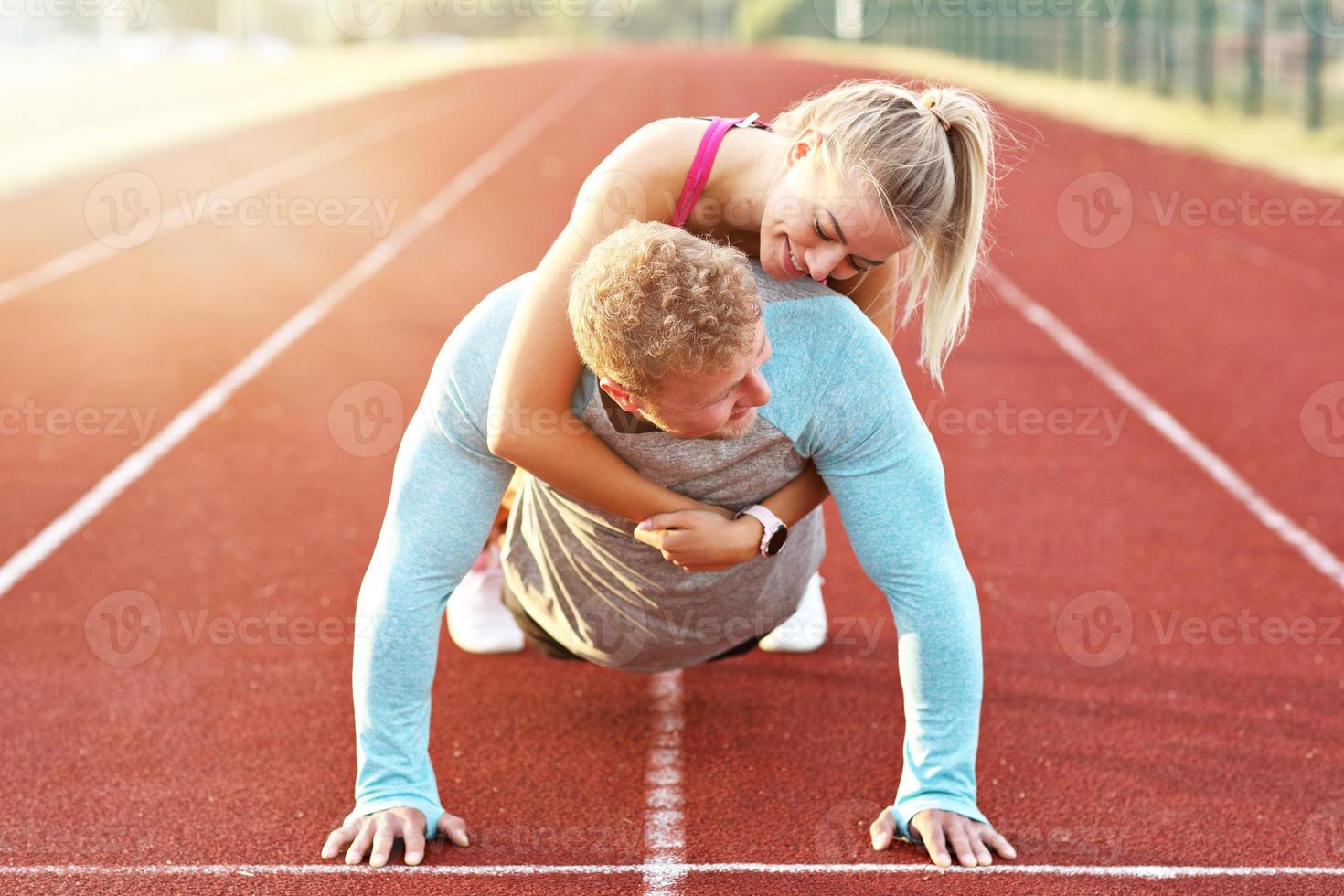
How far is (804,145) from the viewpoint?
2934 mm

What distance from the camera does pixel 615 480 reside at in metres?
2.96

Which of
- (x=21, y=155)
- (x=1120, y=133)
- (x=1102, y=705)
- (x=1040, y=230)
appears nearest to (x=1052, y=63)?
(x=1120, y=133)

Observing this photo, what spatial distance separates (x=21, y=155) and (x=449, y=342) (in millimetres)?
15970
